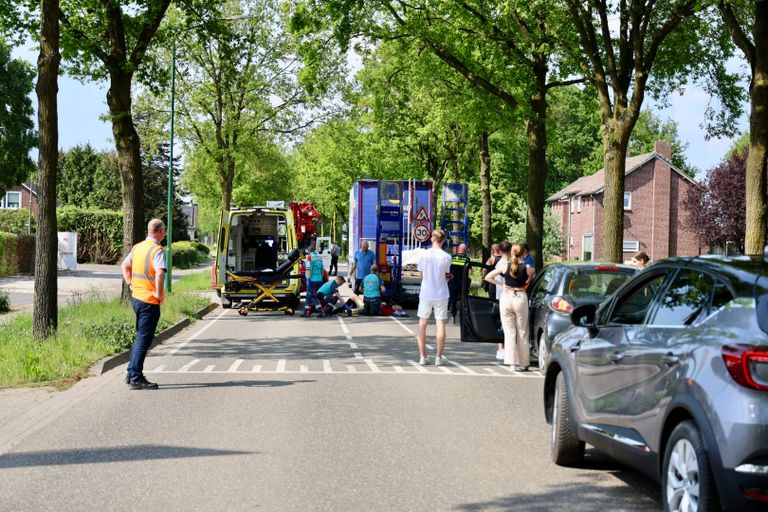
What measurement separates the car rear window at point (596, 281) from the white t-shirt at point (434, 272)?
1749 millimetres

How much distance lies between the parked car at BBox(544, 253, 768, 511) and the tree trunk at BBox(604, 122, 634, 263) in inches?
522

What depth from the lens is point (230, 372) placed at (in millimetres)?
12961

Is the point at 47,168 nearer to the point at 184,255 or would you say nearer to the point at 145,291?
the point at 145,291

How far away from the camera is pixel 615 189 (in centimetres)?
1991

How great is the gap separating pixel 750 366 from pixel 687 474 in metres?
0.74

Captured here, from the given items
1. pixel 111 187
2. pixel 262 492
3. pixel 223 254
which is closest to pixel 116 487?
pixel 262 492

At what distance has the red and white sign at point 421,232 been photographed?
26.8m

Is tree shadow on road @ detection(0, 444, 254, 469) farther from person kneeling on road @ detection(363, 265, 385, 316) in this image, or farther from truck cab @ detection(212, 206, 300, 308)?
truck cab @ detection(212, 206, 300, 308)

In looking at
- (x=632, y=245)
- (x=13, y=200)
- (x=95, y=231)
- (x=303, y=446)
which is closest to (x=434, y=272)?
(x=303, y=446)

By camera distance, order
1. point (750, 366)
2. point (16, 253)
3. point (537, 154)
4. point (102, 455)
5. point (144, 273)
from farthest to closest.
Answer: point (16, 253), point (537, 154), point (144, 273), point (102, 455), point (750, 366)

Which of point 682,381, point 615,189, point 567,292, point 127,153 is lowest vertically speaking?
point 682,381

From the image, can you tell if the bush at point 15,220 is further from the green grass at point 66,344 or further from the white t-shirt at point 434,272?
the white t-shirt at point 434,272

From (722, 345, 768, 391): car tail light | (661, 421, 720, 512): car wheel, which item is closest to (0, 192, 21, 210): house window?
(661, 421, 720, 512): car wheel

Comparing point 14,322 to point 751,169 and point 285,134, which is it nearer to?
point 751,169
